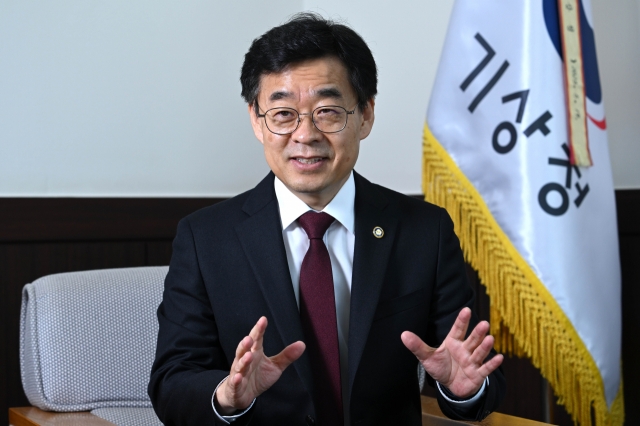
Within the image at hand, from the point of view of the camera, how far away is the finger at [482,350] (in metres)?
1.35

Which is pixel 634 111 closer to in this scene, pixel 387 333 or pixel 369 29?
pixel 369 29

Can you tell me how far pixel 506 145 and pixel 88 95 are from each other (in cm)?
144

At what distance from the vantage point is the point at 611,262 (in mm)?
2414

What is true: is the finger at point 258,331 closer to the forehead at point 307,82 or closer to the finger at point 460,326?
→ the finger at point 460,326

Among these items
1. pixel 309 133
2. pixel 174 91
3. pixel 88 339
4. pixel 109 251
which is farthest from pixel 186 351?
pixel 174 91

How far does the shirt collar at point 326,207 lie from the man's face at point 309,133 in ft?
0.12

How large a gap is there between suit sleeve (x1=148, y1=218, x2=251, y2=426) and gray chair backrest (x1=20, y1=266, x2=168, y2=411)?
12.0 inches

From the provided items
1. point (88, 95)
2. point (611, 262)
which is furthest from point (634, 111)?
point (88, 95)

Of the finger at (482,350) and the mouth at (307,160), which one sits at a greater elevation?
the mouth at (307,160)

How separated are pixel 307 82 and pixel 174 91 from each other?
4.20 feet

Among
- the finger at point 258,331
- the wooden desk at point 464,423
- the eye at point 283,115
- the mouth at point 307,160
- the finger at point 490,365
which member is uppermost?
the eye at point 283,115

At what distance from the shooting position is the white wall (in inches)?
96.5

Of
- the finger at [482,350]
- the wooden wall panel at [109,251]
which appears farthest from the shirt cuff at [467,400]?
the wooden wall panel at [109,251]

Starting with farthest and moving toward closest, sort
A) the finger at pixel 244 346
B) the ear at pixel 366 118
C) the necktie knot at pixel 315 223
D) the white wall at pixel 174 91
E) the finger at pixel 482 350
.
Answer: the white wall at pixel 174 91
the ear at pixel 366 118
the necktie knot at pixel 315 223
the finger at pixel 482 350
the finger at pixel 244 346
